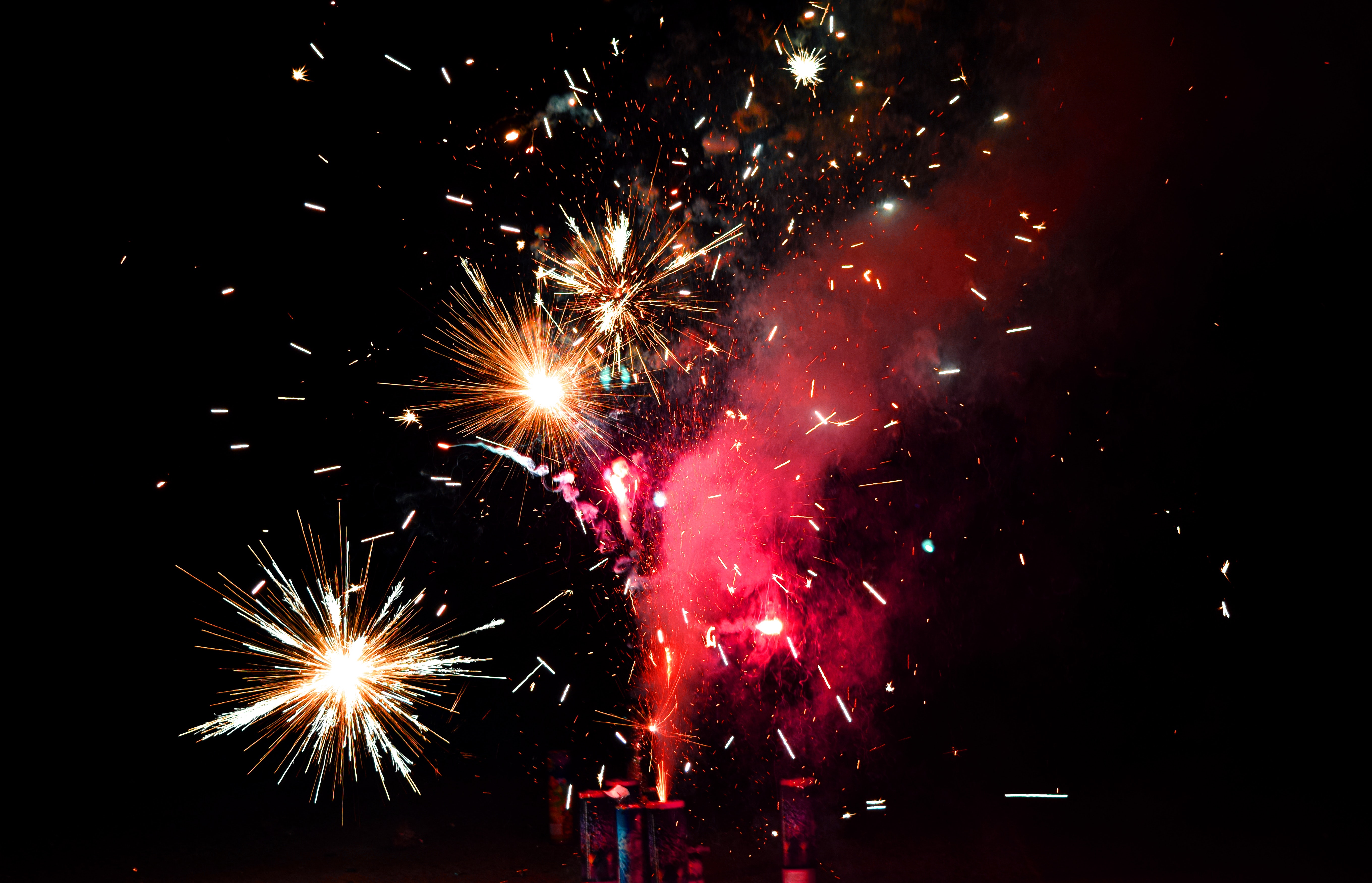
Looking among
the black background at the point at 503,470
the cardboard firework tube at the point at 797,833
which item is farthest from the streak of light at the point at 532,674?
the cardboard firework tube at the point at 797,833

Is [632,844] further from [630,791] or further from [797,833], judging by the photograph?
[797,833]

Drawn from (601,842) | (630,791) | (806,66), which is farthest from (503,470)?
(806,66)

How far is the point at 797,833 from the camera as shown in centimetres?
368

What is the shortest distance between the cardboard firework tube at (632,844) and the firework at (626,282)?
8.00 feet

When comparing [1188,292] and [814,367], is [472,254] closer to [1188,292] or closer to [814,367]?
[814,367]

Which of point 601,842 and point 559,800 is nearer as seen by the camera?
point 601,842

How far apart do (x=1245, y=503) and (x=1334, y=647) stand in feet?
3.98

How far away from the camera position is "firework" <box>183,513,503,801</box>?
188 inches

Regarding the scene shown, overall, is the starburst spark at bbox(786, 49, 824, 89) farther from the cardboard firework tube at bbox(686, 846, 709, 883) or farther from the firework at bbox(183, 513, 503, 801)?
the firework at bbox(183, 513, 503, 801)

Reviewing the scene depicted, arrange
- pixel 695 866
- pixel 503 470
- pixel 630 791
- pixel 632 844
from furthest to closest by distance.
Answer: pixel 503 470, pixel 630 791, pixel 695 866, pixel 632 844

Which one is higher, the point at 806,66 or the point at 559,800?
the point at 806,66

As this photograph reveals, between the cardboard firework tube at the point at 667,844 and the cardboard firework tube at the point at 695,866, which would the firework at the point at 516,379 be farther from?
the cardboard firework tube at the point at 695,866

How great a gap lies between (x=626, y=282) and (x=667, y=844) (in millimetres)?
2910

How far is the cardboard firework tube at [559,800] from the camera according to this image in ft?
14.7
